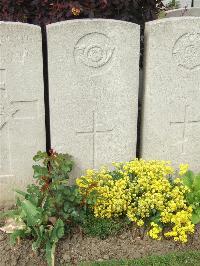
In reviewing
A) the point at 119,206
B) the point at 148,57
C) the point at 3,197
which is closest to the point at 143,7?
the point at 148,57

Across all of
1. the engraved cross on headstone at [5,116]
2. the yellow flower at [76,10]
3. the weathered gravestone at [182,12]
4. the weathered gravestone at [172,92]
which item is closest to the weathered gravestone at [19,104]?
the engraved cross on headstone at [5,116]

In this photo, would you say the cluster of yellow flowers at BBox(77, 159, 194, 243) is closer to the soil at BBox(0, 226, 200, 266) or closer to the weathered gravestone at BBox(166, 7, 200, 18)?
the soil at BBox(0, 226, 200, 266)

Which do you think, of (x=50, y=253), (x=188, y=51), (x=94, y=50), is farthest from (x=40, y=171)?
(x=188, y=51)

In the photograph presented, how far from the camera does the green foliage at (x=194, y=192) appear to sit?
390 cm

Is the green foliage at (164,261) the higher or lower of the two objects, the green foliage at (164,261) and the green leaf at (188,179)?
the lower

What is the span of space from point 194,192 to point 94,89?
3.92ft

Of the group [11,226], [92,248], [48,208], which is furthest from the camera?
[11,226]

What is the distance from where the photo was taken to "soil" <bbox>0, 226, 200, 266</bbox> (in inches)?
142

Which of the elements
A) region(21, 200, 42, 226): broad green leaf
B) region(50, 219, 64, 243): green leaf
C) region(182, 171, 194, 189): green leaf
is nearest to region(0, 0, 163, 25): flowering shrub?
region(182, 171, 194, 189): green leaf

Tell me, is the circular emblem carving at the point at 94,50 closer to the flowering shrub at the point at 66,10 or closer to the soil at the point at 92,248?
the flowering shrub at the point at 66,10

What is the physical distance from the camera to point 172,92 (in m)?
4.08

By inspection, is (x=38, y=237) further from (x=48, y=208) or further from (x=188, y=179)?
(x=188, y=179)

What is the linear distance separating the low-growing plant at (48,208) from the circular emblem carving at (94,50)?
0.79 metres

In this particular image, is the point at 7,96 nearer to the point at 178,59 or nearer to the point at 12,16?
the point at 12,16
